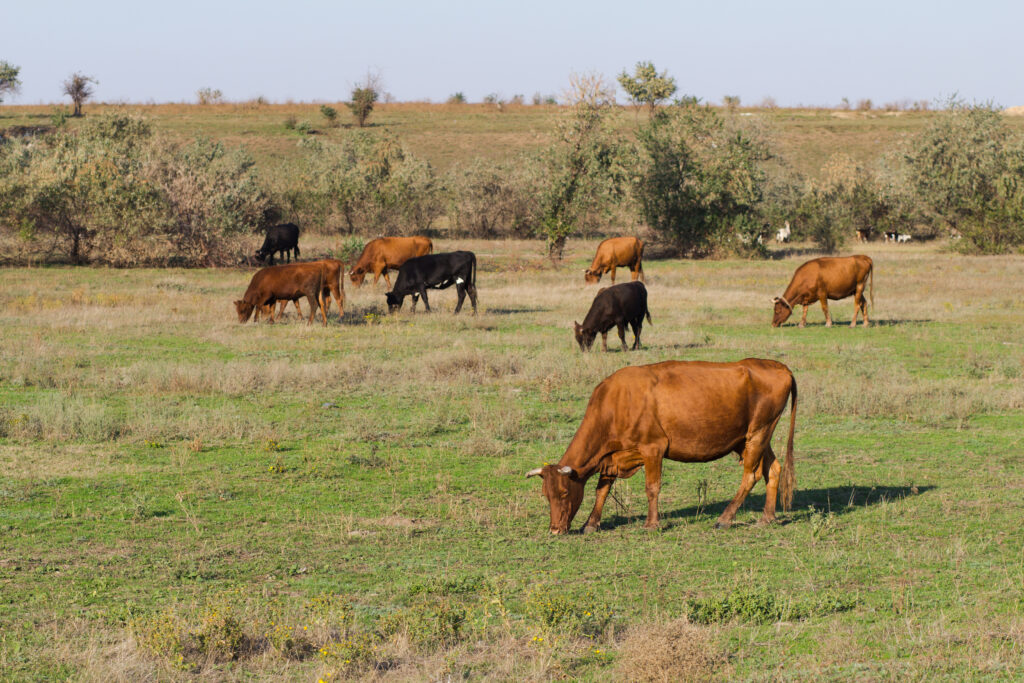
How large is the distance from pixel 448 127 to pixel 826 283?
74145 mm

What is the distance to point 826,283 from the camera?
23.9 m

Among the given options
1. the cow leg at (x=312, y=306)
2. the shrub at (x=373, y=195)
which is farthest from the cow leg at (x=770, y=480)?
the shrub at (x=373, y=195)

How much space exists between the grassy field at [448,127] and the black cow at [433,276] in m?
51.5

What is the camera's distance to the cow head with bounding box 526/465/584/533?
28.3 feet

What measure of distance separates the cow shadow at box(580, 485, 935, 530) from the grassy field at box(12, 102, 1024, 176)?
6502cm

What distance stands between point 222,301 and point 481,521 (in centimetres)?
1892

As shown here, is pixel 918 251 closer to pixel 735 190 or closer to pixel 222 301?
pixel 735 190

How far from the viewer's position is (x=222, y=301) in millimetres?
26625

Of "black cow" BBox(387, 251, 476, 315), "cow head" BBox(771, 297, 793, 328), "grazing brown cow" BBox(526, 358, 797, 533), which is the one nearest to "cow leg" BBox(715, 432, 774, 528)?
"grazing brown cow" BBox(526, 358, 797, 533)

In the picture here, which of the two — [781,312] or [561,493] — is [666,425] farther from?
[781,312]

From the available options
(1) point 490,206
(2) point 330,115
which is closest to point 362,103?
(2) point 330,115

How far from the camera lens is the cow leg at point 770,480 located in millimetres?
8914

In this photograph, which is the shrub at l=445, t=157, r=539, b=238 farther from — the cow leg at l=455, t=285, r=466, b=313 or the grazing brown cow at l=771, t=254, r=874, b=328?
the grazing brown cow at l=771, t=254, r=874, b=328

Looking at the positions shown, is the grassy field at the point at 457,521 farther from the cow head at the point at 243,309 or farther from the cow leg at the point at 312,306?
the cow head at the point at 243,309
